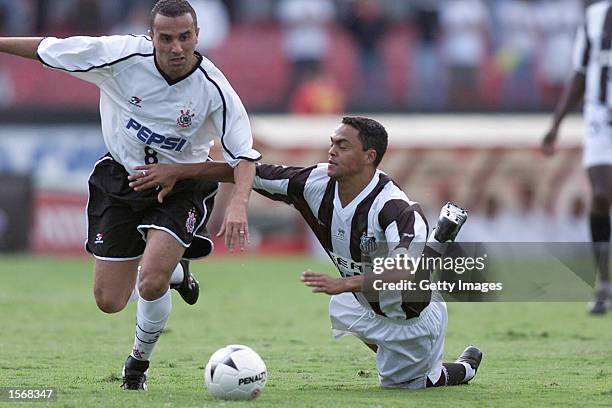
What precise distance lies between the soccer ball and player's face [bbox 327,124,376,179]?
1168 mm

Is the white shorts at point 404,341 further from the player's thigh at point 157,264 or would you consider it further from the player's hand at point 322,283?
the player's thigh at point 157,264

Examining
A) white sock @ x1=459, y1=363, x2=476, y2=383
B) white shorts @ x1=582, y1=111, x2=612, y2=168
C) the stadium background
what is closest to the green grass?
white sock @ x1=459, y1=363, x2=476, y2=383

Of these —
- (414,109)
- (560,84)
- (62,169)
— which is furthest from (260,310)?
(560,84)

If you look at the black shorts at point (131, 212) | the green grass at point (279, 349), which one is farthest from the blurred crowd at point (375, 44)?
the black shorts at point (131, 212)

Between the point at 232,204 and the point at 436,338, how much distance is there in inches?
53.8

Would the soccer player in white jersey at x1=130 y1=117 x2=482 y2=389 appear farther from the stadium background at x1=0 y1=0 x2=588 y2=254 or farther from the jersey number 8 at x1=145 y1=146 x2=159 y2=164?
the stadium background at x1=0 y1=0 x2=588 y2=254

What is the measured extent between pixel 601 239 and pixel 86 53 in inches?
224

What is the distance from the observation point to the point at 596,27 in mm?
10930

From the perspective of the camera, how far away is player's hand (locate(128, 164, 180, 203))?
6723 millimetres

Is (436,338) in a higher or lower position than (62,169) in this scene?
higher

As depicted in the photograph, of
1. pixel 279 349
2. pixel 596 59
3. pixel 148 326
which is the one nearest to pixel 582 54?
pixel 596 59

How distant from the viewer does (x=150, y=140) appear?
683 centimetres

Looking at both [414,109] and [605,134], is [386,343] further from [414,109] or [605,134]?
[414,109]

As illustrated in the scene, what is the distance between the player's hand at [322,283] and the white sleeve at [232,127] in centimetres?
109
